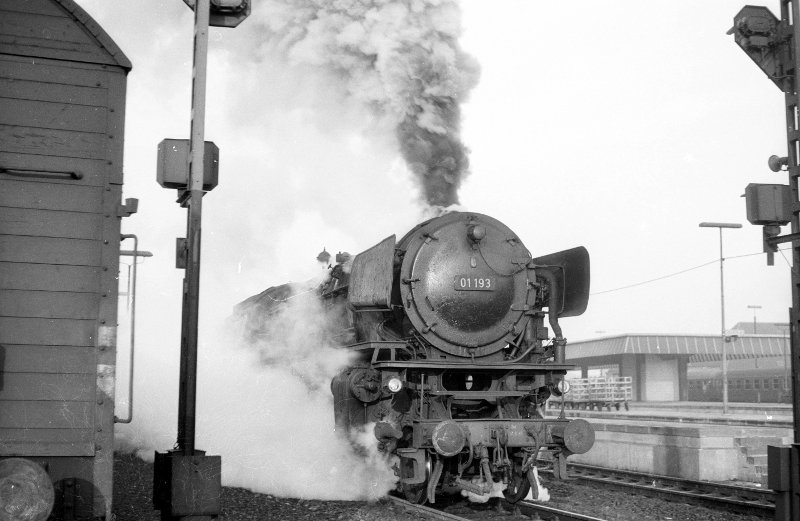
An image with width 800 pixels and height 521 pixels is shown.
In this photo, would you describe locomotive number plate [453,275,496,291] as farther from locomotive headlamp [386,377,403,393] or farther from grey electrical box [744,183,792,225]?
grey electrical box [744,183,792,225]

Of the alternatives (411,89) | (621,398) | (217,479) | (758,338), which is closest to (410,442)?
(217,479)

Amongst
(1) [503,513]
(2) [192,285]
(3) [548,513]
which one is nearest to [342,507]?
(1) [503,513]

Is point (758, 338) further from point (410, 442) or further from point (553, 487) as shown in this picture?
point (410, 442)

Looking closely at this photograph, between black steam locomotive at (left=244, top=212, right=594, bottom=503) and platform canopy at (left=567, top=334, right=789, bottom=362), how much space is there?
130 feet

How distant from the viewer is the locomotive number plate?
9.12 meters

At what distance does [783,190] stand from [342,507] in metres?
5.47

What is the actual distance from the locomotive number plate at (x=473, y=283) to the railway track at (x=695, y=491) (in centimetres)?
357

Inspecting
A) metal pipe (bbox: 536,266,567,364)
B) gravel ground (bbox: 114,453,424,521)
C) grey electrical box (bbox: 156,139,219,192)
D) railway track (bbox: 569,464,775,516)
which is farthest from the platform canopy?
grey electrical box (bbox: 156,139,219,192)

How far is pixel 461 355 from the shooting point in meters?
9.08

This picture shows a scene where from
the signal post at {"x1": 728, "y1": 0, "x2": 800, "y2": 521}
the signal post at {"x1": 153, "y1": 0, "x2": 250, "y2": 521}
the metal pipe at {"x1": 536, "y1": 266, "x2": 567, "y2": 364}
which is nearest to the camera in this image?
the signal post at {"x1": 153, "y1": 0, "x2": 250, "y2": 521}

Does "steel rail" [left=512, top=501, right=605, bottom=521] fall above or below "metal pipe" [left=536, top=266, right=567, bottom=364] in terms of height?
below

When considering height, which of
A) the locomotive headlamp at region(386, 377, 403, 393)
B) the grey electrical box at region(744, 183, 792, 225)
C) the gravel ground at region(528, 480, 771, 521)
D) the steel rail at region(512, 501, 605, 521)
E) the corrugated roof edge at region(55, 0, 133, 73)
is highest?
the corrugated roof edge at region(55, 0, 133, 73)

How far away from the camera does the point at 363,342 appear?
31.2ft

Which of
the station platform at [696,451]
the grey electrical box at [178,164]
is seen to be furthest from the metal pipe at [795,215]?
the station platform at [696,451]
